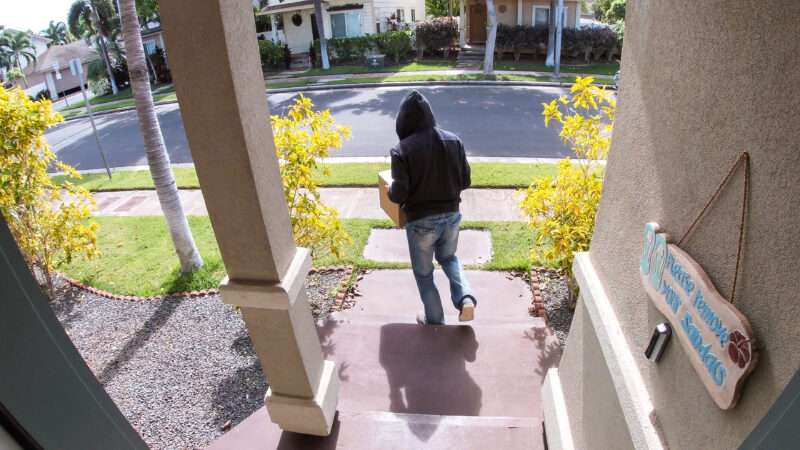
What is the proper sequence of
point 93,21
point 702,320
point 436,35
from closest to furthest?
point 702,320
point 436,35
point 93,21

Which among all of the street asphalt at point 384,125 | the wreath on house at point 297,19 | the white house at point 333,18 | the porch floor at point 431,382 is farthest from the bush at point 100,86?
the porch floor at point 431,382

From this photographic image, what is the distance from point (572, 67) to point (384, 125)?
11295mm

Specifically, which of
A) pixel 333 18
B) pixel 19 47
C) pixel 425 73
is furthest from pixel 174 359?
pixel 19 47

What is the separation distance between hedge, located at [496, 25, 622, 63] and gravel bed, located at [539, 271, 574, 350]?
18031 mm

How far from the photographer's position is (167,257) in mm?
6348

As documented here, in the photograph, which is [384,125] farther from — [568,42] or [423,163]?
[568,42]

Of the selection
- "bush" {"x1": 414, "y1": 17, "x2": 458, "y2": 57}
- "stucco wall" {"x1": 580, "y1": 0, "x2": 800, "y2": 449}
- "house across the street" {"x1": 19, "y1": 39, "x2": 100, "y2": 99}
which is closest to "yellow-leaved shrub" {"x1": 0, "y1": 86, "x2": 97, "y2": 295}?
"stucco wall" {"x1": 580, "y1": 0, "x2": 800, "y2": 449}

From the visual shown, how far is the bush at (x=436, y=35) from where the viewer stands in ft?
70.3

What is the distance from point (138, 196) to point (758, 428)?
9890mm

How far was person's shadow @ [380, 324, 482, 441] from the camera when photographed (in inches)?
124

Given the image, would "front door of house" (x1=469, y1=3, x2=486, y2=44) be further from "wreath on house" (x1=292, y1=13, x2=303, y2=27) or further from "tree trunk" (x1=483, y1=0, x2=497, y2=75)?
"wreath on house" (x1=292, y1=13, x2=303, y2=27)

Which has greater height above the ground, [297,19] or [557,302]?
[297,19]

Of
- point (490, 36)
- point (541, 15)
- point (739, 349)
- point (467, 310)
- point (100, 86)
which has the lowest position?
point (467, 310)

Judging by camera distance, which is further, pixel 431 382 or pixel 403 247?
pixel 403 247
